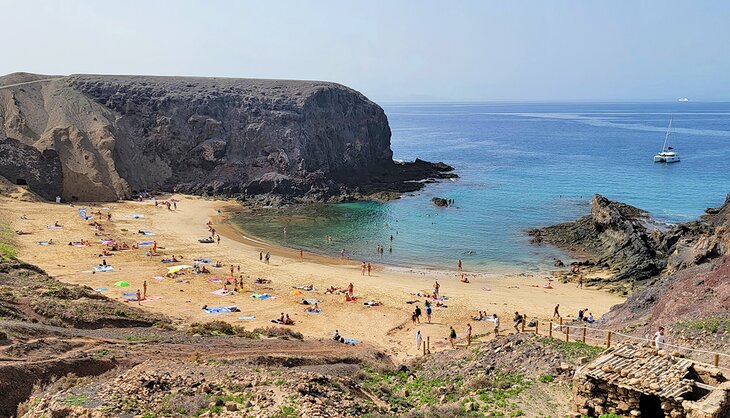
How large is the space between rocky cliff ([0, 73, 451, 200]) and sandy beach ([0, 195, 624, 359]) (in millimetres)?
13568

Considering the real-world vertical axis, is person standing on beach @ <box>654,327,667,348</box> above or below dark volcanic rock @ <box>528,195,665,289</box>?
above

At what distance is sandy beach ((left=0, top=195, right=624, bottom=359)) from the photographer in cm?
3166

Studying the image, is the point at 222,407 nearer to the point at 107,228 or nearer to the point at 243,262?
the point at 243,262

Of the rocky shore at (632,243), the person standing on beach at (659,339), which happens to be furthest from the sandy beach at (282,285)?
the person standing on beach at (659,339)

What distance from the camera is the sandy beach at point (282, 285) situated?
104 ft

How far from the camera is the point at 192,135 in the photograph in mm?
76938

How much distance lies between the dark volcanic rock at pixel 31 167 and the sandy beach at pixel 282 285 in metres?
6.42

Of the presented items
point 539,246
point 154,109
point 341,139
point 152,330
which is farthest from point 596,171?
point 152,330

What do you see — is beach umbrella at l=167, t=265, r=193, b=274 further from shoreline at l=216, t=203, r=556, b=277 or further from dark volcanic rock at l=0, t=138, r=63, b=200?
dark volcanic rock at l=0, t=138, r=63, b=200

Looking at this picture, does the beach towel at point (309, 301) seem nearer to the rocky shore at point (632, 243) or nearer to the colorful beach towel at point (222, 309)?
the colorful beach towel at point (222, 309)

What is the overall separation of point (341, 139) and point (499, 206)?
2636cm

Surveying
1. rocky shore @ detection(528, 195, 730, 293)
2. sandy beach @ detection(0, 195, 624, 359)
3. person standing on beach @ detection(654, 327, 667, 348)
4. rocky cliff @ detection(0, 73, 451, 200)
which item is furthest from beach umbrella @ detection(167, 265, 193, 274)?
person standing on beach @ detection(654, 327, 667, 348)

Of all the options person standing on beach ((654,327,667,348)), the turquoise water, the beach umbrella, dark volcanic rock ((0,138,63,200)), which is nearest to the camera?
person standing on beach ((654,327,667,348))

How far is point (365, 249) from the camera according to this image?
50812 millimetres
